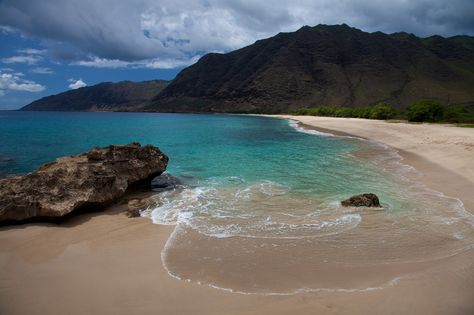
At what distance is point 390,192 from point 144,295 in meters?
11.7

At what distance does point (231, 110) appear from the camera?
18850 cm

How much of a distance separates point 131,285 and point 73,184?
6028 millimetres

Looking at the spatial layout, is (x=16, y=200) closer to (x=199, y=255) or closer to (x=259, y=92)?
(x=199, y=255)

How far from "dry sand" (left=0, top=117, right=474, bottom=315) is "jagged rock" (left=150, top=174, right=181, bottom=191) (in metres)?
5.64

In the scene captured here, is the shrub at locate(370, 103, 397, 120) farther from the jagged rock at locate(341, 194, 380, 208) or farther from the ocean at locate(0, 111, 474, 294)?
the jagged rock at locate(341, 194, 380, 208)

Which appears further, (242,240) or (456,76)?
(456,76)

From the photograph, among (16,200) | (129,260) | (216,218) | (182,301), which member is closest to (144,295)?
(182,301)

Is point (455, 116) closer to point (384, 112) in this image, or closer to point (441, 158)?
point (384, 112)

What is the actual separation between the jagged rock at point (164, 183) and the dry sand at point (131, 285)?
18.5 feet

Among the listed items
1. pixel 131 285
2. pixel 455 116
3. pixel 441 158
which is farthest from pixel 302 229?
pixel 455 116

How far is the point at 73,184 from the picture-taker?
11.3 metres

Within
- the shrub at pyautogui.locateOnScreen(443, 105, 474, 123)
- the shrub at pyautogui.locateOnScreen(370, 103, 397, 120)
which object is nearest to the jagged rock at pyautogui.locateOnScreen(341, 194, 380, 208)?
the shrub at pyautogui.locateOnScreen(443, 105, 474, 123)

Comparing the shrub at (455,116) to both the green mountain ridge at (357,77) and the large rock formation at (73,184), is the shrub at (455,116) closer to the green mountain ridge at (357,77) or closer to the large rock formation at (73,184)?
the large rock formation at (73,184)

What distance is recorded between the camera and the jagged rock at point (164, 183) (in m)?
16.0
